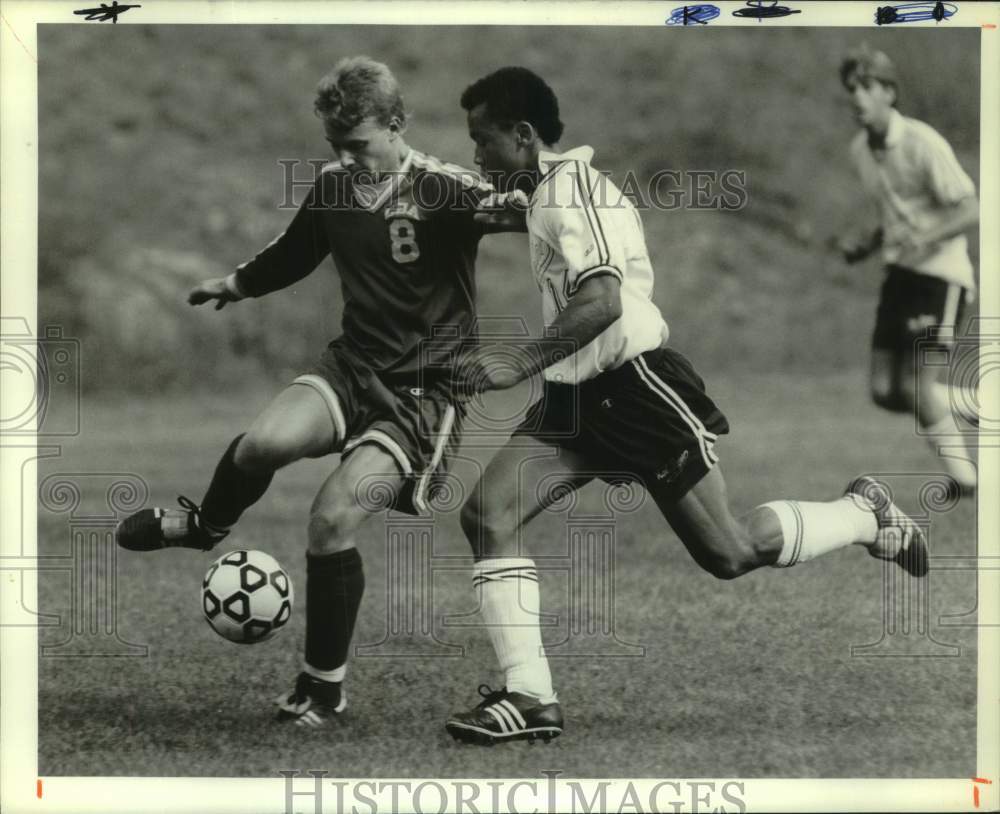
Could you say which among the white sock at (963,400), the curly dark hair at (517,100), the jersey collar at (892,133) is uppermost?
the jersey collar at (892,133)

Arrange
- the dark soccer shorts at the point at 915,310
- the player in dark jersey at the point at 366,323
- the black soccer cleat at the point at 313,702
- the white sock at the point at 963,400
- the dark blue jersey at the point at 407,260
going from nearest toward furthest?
the black soccer cleat at the point at 313,702
the player in dark jersey at the point at 366,323
the dark blue jersey at the point at 407,260
the white sock at the point at 963,400
the dark soccer shorts at the point at 915,310

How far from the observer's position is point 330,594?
4027mm

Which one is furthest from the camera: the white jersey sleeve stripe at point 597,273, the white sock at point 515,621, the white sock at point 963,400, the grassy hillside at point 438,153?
the grassy hillside at point 438,153

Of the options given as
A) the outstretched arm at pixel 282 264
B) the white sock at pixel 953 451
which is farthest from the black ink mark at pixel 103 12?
the white sock at pixel 953 451

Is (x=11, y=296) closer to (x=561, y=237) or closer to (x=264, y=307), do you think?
(x=561, y=237)

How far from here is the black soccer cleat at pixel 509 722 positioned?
3.85m

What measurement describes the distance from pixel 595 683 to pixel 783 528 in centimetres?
77

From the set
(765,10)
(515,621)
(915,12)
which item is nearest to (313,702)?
(515,621)

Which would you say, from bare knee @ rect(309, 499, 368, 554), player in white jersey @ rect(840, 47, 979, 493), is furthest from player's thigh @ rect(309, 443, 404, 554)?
player in white jersey @ rect(840, 47, 979, 493)

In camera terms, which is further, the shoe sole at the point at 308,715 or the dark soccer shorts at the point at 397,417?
the dark soccer shorts at the point at 397,417

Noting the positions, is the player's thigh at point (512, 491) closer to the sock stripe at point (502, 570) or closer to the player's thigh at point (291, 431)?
the sock stripe at point (502, 570)

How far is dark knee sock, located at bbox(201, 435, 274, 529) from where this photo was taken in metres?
4.20

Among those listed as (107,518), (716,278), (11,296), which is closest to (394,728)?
(107,518)

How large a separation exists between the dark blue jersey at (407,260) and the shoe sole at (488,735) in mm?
1119
